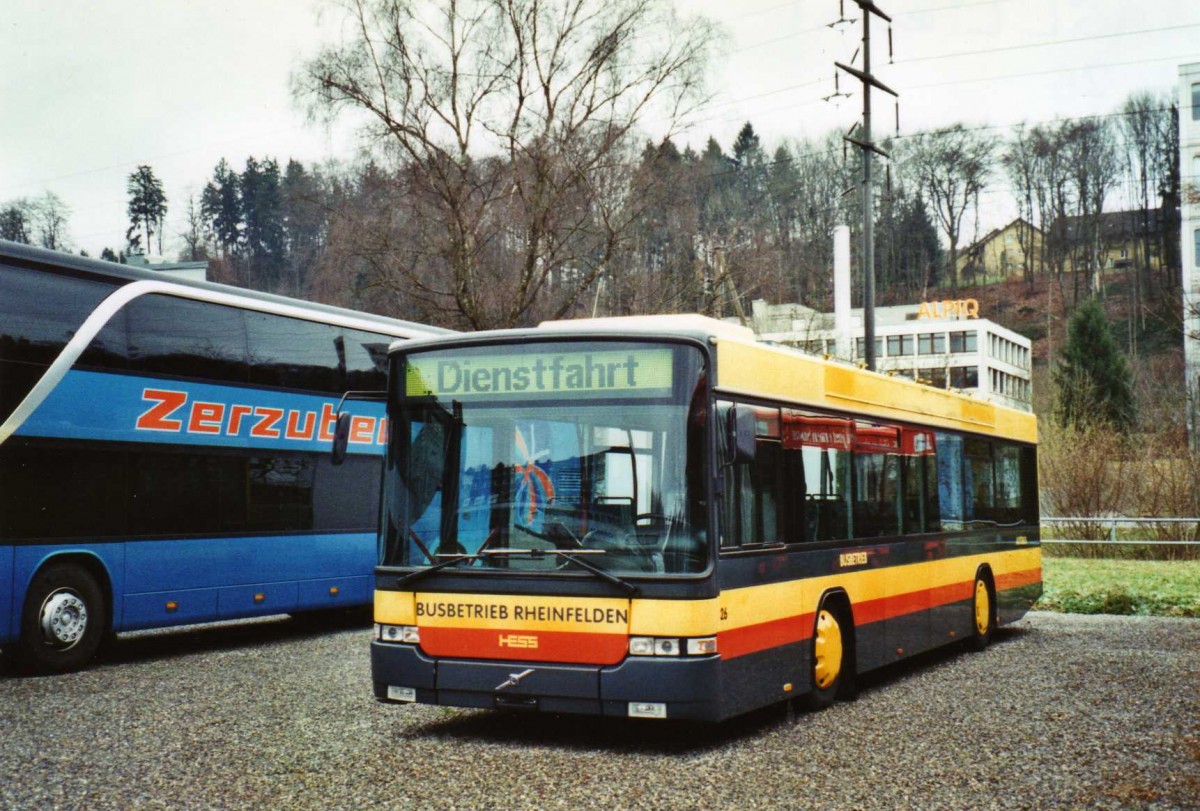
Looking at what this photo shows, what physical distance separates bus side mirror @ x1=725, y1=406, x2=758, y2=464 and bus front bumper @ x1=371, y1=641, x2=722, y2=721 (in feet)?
4.33

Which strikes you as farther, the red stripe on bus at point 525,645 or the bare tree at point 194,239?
the bare tree at point 194,239

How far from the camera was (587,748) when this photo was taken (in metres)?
9.18

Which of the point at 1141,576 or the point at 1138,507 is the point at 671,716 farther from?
the point at 1138,507

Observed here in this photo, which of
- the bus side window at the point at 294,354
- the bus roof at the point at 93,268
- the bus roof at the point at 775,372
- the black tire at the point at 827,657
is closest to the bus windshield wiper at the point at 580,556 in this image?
the bus roof at the point at 775,372

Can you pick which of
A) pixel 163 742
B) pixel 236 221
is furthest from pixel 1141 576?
pixel 236 221

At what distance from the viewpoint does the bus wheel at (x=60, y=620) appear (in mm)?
13094

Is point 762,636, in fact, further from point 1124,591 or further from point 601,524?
point 1124,591

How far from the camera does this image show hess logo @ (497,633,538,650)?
354 inches

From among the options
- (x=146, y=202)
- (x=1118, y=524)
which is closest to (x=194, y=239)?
(x=146, y=202)

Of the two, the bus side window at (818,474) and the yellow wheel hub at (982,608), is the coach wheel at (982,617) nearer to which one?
the yellow wheel hub at (982,608)

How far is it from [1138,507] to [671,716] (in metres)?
Result: 28.5

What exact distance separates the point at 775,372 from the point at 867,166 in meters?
16.9

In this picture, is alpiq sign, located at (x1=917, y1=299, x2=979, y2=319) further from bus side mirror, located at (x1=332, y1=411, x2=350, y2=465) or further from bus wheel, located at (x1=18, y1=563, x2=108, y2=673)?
bus side mirror, located at (x1=332, y1=411, x2=350, y2=465)

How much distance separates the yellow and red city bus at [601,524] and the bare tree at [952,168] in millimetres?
86482
